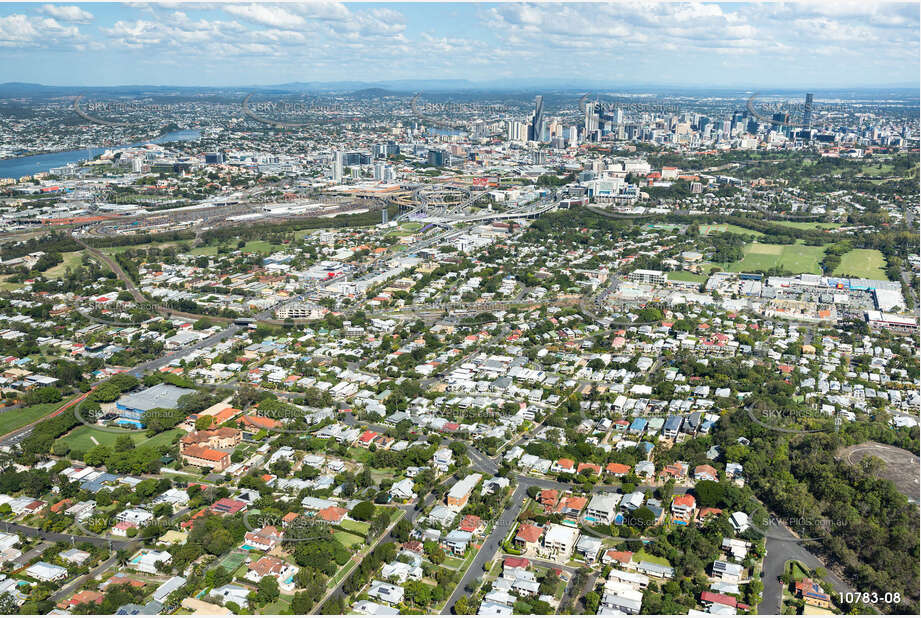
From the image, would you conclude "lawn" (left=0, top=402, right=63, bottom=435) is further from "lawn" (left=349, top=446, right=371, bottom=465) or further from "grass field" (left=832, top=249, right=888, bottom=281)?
"grass field" (left=832, top=249, right=888, bottom=281)

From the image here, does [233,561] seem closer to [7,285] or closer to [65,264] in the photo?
[7,285]

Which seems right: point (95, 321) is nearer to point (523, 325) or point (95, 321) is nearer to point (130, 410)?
point (130, 410)

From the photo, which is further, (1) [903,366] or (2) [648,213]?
(2) [648,213]

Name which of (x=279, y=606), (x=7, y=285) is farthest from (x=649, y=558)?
(x=7, y=285)

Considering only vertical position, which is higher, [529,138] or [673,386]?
[529,138]

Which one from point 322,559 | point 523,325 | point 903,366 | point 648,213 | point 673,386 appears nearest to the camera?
point 322,559

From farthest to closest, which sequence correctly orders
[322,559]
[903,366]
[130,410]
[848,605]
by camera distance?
[903,366]
[130,410]
[322,559]
[848,605]

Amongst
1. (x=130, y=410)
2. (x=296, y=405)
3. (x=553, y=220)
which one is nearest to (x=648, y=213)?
(x=553, y=220)
